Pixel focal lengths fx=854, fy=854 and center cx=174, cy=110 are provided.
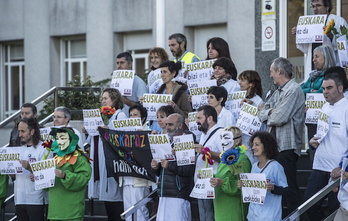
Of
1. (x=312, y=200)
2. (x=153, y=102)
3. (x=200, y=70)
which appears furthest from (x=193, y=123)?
(x=312, y=200)

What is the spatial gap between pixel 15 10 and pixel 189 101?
13.1 metres

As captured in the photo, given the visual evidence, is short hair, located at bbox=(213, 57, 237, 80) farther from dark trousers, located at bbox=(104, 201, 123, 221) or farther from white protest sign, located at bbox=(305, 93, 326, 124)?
dark trousers, located at bbox=(104, 201, 123, 221)

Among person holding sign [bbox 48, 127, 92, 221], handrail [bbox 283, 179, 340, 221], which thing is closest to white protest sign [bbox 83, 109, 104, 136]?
person holding sign [bbox 48, 127, 92, 221]

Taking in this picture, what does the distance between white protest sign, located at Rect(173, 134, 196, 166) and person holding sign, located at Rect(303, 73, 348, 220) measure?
146cm

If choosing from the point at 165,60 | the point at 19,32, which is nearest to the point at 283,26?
the point at 165,60

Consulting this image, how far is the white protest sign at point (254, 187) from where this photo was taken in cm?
938

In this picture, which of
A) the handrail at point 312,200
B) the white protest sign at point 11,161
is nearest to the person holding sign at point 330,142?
the handrail at point 312,200

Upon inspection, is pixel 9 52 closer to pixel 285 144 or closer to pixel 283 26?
pixel 283 26

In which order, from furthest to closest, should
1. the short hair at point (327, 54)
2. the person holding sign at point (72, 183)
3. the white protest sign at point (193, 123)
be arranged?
the white protest sign at point (193, 123), the person holding sign at point (72, 183), the short hair at point (327, 54)

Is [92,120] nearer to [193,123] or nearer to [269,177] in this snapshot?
[193,123]

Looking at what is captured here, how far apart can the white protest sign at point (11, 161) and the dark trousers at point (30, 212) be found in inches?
19.7

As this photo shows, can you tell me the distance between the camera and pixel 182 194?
423 inches

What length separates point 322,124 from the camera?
32.2 ft

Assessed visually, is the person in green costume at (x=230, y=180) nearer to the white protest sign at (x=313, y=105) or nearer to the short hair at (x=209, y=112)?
the short hair at (x=209, y=112)
